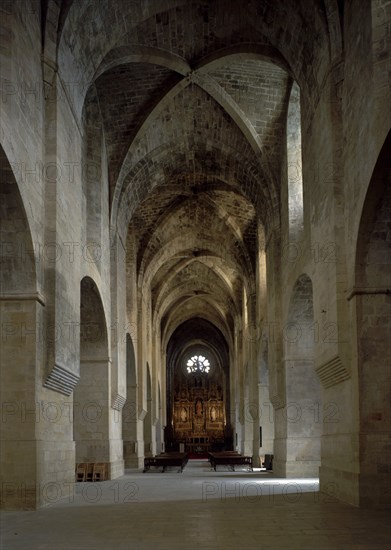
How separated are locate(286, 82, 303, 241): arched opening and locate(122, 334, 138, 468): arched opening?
10.4m

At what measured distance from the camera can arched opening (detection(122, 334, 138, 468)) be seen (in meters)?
28.0

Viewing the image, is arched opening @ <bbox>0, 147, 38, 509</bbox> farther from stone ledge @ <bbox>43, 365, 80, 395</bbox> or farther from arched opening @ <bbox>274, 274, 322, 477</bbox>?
arched opening @ <bbox>274, 274, 322, 477</bbox>

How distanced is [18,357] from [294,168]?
10705 mm

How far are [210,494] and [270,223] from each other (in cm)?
1000

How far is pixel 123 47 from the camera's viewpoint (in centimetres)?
1758

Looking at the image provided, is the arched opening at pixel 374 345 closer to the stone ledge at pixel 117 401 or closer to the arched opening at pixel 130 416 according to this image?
the stone ledge at pixel 117 401

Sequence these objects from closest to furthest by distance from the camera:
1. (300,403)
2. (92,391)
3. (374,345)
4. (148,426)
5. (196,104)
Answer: (374,345) → (300,403) → (92,391) → (196,104) → (148,426)

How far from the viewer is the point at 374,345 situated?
12000 millimetres

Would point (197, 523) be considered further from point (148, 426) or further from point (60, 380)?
point (148, 426)

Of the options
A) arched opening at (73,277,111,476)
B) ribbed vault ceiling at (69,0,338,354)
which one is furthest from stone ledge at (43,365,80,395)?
ribbed vault ceiling at (69,0,338,354)

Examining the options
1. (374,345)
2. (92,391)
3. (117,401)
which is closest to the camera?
(374,345)

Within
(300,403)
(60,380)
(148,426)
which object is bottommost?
(148,426)

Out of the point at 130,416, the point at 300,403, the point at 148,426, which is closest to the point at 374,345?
the point at 300,403

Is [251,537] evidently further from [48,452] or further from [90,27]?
[90,27]
